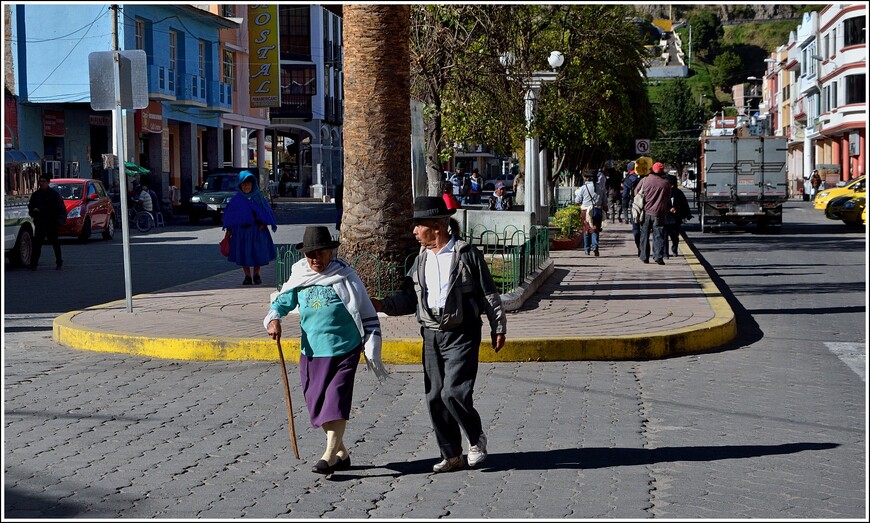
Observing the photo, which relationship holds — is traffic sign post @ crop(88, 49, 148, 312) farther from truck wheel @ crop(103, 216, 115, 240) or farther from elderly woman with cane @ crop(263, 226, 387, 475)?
truck wheel @ crop(103, 216, 115, 240)

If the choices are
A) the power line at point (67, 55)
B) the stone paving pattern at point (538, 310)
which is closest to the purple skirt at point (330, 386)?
the stone paving pattern at point (538, 310)

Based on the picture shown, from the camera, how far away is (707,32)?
181 metres

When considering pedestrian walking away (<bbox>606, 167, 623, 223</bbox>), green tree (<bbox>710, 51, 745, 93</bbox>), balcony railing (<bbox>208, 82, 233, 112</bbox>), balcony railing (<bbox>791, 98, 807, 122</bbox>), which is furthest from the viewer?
green tree (<bbox>710, 51, 745, 93</bbox>)

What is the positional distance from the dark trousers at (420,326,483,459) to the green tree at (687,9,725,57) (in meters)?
178

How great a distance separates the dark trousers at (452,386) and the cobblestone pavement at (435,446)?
0.22 metres

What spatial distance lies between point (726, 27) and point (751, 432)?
188 metres

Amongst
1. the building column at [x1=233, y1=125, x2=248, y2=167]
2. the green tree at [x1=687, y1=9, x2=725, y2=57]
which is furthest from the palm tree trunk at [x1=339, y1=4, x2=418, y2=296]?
the green tree at [x1=687, y1=9, x2=725, y2=57]

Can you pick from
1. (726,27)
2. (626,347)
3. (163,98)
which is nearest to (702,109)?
(726,27)

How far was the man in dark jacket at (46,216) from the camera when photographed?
2014 centimetres

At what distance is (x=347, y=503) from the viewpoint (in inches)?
231

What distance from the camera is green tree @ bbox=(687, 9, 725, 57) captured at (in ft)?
589

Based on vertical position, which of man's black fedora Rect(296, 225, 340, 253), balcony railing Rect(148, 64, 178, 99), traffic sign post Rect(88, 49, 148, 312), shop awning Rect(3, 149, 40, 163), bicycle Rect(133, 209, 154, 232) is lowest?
bicycle Rect(133, 209, 154, 232)

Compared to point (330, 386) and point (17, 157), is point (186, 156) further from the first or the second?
point (330, 386)

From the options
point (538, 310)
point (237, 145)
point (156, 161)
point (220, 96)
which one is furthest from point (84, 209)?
point (237, 145)
